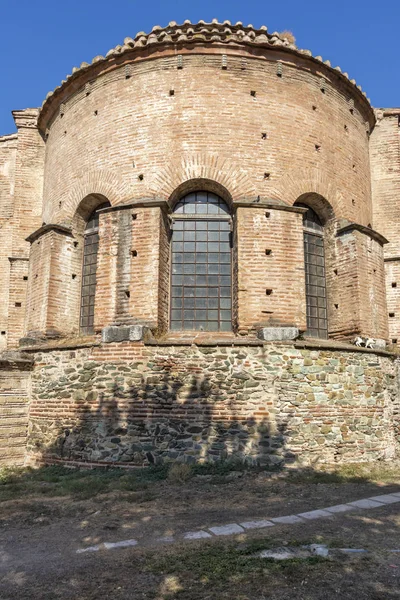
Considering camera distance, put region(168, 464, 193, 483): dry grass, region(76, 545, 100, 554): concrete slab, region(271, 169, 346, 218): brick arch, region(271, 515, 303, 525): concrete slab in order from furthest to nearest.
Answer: region(271, 169, 346, 218): brick arch, region(168, 464, 193, 483): dry grass, region(271, 515, 303, 525): concrete slab, region(76, 545, 100, 554): concrete slab

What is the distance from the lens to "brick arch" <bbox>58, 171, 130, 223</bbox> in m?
10.7

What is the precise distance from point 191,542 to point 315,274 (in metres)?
7.57

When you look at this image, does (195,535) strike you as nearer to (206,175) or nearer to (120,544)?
(120,544)

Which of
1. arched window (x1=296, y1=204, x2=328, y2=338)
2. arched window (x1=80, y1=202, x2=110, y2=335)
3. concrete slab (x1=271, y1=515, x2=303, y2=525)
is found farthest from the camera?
arched window (x1=80, y1=202, x2=110, y2=335)

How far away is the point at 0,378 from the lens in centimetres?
1008

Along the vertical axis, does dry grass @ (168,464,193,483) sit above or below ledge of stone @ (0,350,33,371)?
below

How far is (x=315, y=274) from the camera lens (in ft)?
37.1

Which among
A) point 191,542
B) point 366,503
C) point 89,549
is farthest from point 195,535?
point 366,503

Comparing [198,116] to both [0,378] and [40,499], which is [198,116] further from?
[40,499]

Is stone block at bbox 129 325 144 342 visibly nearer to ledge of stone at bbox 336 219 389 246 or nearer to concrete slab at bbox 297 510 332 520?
concrete slab at bbox 297 510 332 520

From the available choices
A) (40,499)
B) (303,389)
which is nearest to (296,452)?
(303,389)

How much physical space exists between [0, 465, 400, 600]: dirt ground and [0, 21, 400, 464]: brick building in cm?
129

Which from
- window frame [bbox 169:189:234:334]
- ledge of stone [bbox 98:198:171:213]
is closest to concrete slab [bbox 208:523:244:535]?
window frame [bbox 169:189:234:334]

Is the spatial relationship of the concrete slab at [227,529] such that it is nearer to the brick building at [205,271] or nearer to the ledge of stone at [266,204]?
the brick building at [205,271]
